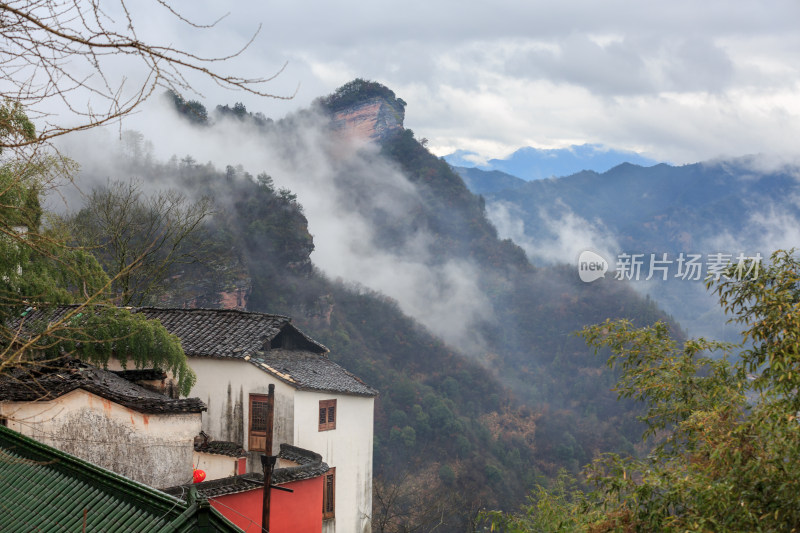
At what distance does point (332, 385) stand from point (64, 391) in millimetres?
6981

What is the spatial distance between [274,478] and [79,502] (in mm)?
6508

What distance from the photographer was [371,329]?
62438 millimetres

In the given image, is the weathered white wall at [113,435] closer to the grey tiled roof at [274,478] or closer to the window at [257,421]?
the grey tiled roof at [274,478]

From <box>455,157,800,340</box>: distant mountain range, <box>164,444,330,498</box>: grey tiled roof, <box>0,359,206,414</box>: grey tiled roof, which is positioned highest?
<box>455,157,800,340</box>: distant mountain range

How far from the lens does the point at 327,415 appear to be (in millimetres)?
15727

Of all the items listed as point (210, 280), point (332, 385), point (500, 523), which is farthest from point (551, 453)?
point (500, 523)

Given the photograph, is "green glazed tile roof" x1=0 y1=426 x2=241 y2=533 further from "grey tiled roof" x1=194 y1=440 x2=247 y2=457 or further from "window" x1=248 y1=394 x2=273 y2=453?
"window" x1=248 y1=394 x2=273 y2=453

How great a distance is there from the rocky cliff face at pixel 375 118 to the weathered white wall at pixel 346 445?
7434 centimetres

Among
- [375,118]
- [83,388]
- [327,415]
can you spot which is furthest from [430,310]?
[83,388]

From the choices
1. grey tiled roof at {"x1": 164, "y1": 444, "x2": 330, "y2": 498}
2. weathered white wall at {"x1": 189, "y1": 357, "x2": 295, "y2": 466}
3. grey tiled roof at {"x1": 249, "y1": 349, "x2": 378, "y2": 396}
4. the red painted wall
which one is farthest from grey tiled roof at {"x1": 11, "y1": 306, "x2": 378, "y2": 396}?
the red painted wall

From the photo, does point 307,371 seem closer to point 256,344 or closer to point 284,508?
point 256,344

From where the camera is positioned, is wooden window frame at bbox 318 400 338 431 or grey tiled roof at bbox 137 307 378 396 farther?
wooden window frame at bbox 318 400 338 431

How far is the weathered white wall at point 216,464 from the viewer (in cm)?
1409

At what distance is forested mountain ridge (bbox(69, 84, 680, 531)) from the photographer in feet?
144
